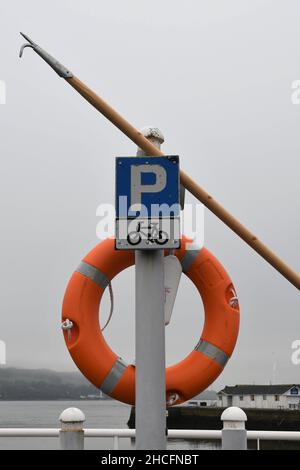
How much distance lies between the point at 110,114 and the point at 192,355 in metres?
2.06

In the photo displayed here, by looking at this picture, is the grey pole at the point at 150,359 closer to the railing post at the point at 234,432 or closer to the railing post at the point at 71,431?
the railing post at the point at 71,431

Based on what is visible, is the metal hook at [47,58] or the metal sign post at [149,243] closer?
the metal sign post at [149,243]

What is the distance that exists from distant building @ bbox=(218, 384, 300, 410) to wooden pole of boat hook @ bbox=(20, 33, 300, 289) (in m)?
45.8

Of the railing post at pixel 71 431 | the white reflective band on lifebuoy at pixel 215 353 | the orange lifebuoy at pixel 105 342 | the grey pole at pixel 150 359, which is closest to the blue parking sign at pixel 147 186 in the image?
the grey pole at pixel 150 359

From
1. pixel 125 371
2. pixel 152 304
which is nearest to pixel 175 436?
Answer: pixel 125 371

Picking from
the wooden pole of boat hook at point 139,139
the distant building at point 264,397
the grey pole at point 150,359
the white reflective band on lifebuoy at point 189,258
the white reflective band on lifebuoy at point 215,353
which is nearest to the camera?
the grey pole at point 150,359

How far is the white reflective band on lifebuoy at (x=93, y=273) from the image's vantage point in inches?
198

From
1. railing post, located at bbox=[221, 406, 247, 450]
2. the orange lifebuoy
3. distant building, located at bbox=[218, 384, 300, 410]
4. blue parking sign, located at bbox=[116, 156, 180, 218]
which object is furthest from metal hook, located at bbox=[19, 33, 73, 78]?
distant building, located at bbox=[218, 384, 300, 410]

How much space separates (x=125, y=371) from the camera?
4.82m

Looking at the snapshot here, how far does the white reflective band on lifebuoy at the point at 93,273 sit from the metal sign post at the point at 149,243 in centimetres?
198

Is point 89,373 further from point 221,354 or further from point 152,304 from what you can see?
point 152,304

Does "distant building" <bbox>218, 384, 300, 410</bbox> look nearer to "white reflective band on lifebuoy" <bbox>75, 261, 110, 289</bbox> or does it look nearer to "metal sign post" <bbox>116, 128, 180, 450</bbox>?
"white reflective band on lifebuoy" <bbox>75, 261, 110, 289</bbox>

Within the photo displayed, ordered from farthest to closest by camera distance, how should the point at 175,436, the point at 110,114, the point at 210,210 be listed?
the point at 175,436, the point at 210,210, the point at 110,114

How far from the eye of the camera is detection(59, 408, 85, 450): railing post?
383 cm
